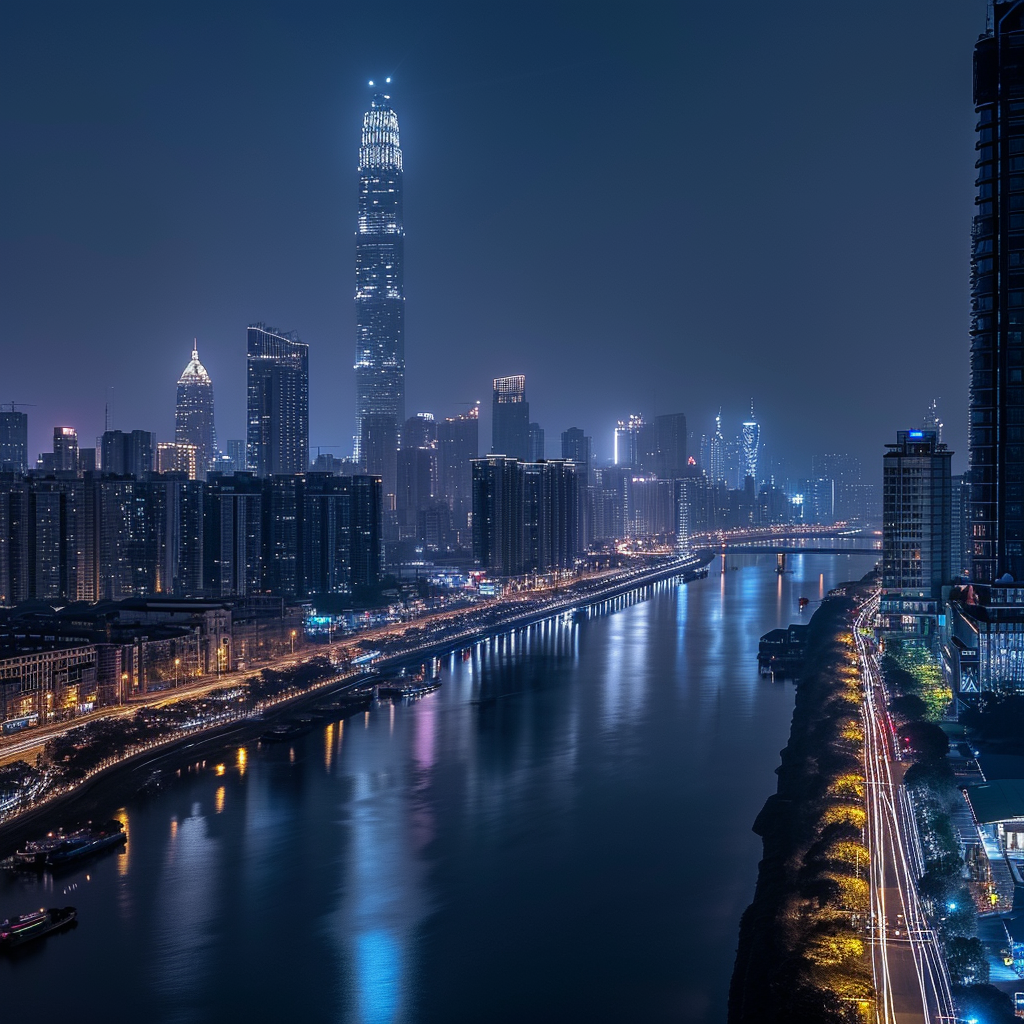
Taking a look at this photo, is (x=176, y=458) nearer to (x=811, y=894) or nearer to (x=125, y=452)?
(x=125, y=452)

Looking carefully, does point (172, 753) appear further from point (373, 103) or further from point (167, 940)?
point (373, 103)

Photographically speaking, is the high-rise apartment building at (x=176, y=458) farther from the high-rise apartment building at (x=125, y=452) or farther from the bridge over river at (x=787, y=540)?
the bridge over river at (x=787, y=540)

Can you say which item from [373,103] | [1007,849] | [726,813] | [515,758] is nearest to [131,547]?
[515,758]

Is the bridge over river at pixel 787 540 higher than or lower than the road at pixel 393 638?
higher

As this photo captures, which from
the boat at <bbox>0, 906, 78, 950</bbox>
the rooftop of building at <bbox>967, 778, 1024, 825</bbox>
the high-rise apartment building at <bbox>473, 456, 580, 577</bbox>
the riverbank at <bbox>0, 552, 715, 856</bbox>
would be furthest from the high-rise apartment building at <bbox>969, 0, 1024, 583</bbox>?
the high-rise apartment building at <bbox>473, 456, 580, 577</bbox>

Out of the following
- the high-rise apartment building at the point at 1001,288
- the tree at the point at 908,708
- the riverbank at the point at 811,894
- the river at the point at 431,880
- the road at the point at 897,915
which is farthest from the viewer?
the high-rise apartment building at the point at 1001,288

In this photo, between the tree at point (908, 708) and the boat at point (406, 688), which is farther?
the boat at point (406, 688)

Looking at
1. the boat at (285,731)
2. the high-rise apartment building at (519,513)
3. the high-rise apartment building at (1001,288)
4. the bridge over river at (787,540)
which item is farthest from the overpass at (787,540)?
the boat at (285,731)
